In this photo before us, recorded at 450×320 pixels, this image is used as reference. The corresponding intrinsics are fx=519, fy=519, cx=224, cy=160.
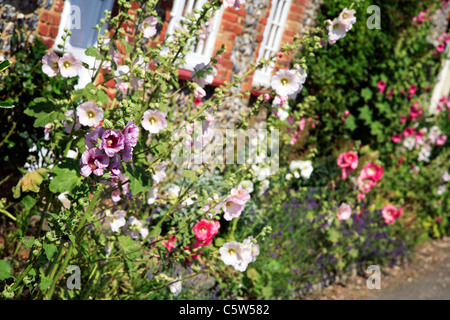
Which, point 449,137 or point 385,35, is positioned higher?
point 385,35

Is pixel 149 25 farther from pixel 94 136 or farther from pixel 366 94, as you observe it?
pixel 366 94

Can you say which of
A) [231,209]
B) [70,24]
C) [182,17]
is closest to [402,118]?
[182,17]

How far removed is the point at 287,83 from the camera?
250 cm

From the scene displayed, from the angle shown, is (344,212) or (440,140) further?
(440,140)

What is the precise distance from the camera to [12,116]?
3.30 meters

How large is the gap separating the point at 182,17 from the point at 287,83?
259cm

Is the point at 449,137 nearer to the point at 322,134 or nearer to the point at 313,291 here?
the point at 322,134

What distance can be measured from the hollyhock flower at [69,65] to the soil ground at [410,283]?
118 inches

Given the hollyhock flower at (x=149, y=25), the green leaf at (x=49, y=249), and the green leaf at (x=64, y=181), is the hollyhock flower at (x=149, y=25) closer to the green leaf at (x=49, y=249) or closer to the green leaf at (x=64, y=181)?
the green leaf at (x=64, y=181)

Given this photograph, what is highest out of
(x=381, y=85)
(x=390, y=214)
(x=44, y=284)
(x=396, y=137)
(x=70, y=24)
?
(x=381, y=85)

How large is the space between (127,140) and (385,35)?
5576mm
